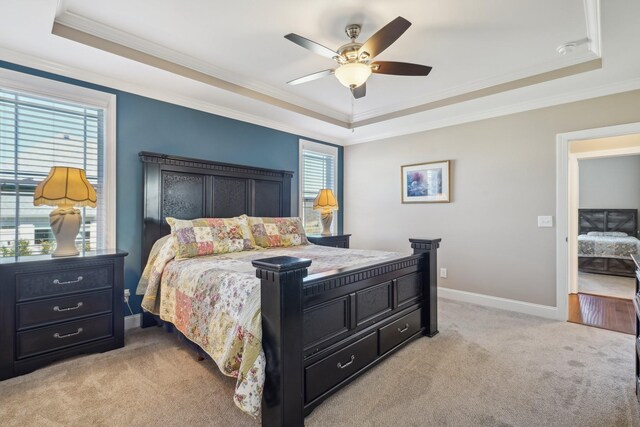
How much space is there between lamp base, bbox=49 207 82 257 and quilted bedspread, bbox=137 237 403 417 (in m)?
0.65

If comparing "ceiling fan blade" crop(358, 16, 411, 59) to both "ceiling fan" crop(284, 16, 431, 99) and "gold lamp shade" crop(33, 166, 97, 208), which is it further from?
"gold lamp shade" crop(33, 166, 97, 208)

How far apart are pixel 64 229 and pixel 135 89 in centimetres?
153

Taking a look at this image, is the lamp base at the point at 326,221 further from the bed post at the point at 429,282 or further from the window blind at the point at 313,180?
the bed post at the point at 429,282

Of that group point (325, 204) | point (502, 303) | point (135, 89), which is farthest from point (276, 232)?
point (502, 303)

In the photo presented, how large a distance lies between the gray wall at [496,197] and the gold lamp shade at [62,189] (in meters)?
3.84

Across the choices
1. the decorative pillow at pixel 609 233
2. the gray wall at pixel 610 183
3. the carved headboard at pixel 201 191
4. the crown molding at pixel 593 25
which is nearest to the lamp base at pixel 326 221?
the carved headboard at pixel 201 191

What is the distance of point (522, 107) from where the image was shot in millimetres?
3652

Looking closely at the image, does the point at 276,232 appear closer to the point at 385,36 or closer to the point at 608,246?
the point at 385,36

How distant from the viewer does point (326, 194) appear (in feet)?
15.0

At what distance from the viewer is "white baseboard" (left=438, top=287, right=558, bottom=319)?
3492mm

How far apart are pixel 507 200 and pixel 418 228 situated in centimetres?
121

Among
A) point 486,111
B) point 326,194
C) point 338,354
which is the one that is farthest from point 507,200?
point 338,354

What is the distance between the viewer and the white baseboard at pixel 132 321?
10.1 ft

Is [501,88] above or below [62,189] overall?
above
